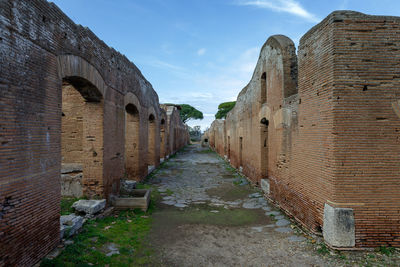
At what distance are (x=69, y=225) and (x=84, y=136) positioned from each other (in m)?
2.16

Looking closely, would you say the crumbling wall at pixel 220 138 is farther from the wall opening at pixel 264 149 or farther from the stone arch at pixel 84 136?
the stone arch at pixel 84 136

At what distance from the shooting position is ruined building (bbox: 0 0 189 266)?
293cm

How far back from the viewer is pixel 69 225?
4.26 m

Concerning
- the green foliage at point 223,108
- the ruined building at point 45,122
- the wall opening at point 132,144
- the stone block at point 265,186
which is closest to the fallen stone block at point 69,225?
the ruined building at point 45,122

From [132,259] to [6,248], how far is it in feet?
5.22

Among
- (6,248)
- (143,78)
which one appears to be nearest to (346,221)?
(6,248)

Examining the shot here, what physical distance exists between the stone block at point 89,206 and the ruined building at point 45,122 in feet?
1.18

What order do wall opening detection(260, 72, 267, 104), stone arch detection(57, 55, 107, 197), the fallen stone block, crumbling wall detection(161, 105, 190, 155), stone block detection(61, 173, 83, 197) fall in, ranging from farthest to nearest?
crumbling wall detection(161, 105, 190, 155) < wall opening detection(260, 72, 267, 104) < stone block detection(61, 173, 83, 197) < stone arch detection(57, 55, 107, 197) < the fallen stone block

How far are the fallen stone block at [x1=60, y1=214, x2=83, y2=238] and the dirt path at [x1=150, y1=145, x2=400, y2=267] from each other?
4.54 feet

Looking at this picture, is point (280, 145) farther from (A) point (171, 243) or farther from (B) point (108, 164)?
(B) point (108, 164)

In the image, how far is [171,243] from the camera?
4188 millimetres

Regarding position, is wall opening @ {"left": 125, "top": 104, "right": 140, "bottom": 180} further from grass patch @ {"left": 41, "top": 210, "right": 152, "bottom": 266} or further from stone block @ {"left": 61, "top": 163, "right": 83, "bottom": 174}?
grass patch @ {"left": 41, "top": 210, "right": 152, "bottom": 266}

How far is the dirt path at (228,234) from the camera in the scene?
362cm

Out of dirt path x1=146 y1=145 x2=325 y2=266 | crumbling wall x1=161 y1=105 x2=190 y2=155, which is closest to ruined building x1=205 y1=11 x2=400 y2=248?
dirt path x1=146 y1=145 x2=325 y2=266
